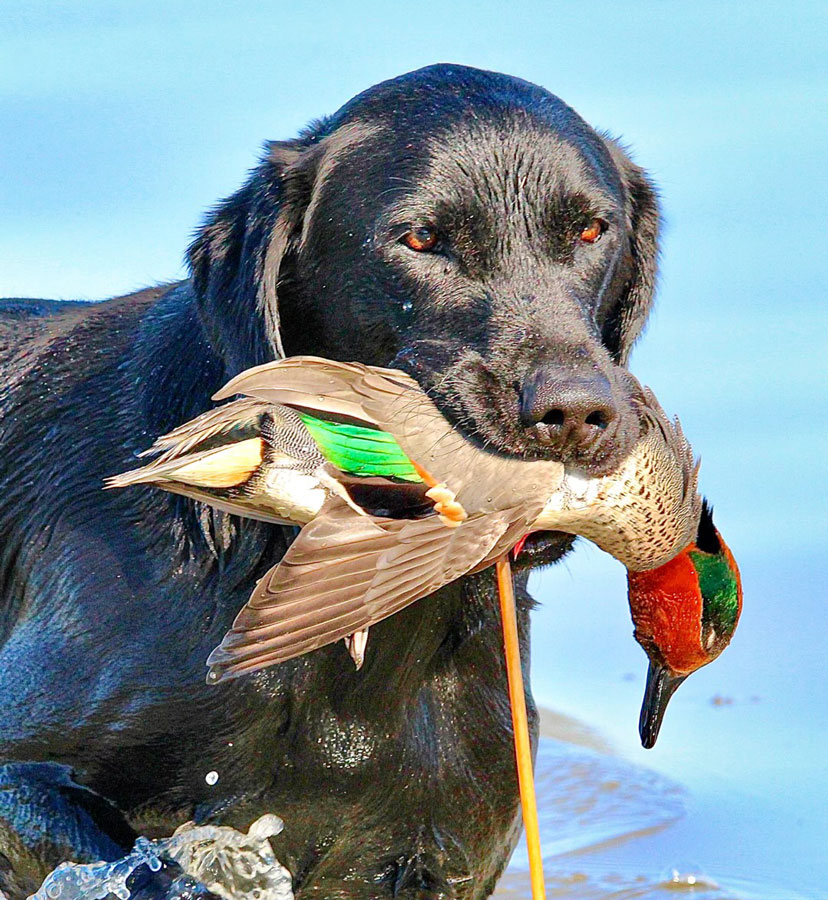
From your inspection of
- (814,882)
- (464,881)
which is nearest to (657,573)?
(464,881)

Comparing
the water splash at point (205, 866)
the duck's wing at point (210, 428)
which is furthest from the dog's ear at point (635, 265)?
the water splash at point (205, 866)

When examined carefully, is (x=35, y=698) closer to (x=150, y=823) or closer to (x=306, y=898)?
(x=150, y=823)

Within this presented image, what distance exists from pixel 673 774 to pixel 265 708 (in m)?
2.73

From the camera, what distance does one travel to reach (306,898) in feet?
14.7

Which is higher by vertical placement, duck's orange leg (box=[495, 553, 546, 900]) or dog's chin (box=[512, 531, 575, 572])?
dog's chin (box=[512, 531, 575, 572])

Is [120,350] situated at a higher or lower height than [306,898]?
higher

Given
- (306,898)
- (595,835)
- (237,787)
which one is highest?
(237,787)

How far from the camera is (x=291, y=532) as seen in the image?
164 inches

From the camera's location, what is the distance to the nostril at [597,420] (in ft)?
11.8

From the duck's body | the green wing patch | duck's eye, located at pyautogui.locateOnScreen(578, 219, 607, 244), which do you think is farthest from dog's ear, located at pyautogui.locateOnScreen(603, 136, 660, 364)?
the green wing patch

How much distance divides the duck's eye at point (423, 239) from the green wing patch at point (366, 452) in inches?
19.4

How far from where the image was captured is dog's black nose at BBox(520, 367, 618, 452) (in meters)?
3.59

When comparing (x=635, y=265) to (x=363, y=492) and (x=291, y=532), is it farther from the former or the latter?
(x=363, y=492)

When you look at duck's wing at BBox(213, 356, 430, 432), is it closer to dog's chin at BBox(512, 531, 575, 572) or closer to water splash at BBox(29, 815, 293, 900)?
dog's chin at BBox(512, 531, 575, 572)
